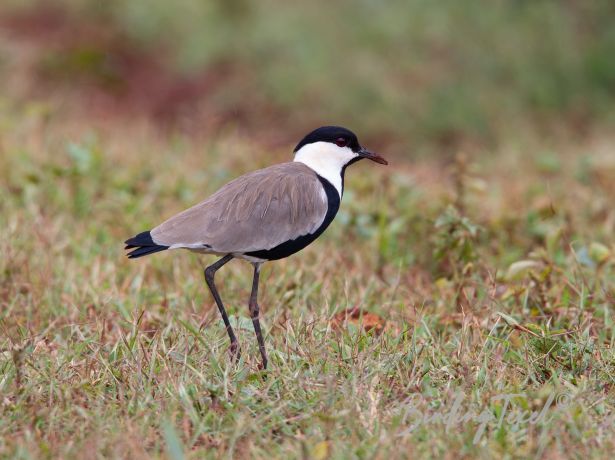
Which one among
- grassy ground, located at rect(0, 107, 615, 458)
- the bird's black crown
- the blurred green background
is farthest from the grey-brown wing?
the blurred green background

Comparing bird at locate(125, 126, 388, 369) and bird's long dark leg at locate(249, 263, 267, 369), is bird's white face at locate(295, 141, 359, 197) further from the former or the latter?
bird's long dark leg at locate(249, 263, 267, 369)

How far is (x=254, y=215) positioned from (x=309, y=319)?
55 cm

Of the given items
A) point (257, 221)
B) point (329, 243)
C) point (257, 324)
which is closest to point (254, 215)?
point (257, 221)

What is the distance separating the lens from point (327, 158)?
12.9 feet


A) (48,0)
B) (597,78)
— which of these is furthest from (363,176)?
(48,0)

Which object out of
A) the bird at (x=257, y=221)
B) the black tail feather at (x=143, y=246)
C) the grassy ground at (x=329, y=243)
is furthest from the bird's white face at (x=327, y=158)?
the black tail feather at (x=143, y=246)

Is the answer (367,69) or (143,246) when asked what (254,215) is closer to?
(143,246)

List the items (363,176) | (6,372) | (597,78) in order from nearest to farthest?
(6,372), (363,176), (597,78)

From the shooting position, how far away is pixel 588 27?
9.88 m

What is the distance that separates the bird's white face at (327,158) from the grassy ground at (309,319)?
0.52m

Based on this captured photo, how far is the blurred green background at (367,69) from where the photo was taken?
9156 millimetres

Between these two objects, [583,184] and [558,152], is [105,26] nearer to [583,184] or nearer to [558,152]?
[558,152]

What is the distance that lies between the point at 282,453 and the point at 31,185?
127 inches

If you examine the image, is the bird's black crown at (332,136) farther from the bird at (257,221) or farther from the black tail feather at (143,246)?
the black tail feather at (143,246)
